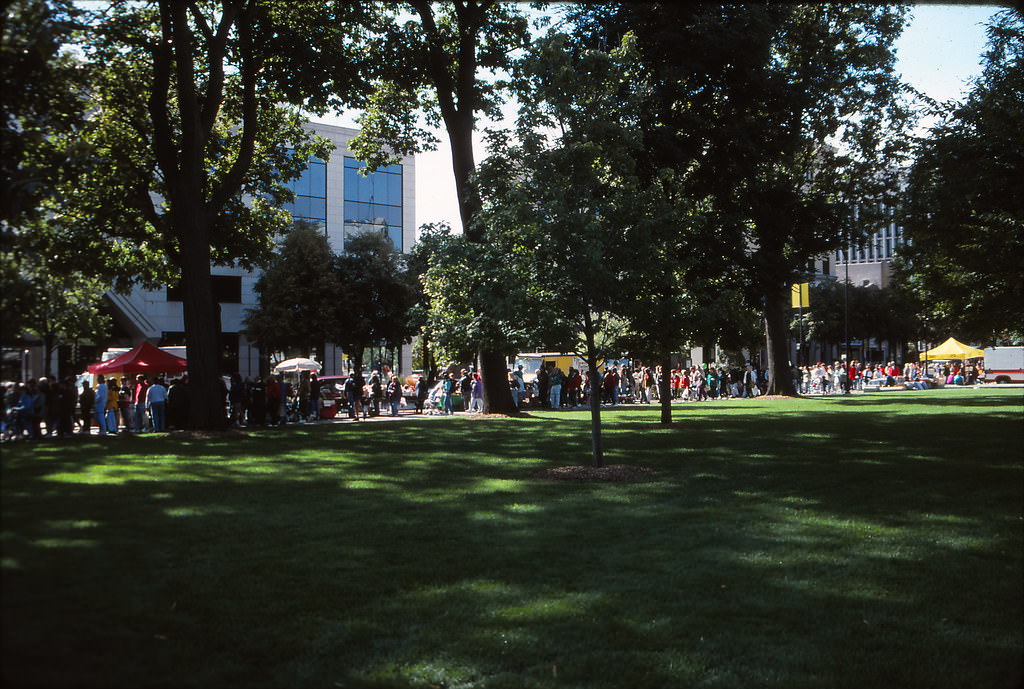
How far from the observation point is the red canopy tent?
1179 inches

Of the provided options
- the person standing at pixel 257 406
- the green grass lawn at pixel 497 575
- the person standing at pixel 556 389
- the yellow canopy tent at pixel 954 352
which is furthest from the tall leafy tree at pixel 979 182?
the yellow canopy tent at pixel 954 352

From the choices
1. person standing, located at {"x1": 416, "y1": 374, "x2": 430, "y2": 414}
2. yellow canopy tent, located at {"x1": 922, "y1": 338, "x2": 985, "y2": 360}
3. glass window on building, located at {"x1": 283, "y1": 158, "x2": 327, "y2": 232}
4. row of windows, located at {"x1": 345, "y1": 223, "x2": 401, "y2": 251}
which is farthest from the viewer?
yellow canopy tent, located at {"x1": 922, "y1": 338, "x2": 985, "y2": 360}

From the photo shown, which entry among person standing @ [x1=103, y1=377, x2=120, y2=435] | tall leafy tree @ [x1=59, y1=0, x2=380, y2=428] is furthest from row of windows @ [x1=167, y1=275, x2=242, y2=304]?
tall leafy tree @ [x1=59, y1=0, x2=380, y2=428]

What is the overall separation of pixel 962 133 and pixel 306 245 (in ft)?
151

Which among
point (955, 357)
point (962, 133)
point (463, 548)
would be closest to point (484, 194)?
point (463, 548)

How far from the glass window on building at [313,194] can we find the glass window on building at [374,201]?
187 centimetres

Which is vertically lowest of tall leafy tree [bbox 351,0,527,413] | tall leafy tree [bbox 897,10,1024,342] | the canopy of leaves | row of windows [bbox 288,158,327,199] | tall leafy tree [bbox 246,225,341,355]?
the canopy of leaves

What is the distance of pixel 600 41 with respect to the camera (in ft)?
45.5

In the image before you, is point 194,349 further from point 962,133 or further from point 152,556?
point 152,556

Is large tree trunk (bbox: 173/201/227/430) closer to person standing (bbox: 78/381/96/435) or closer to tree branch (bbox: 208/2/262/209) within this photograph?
tree branch (bbox: 208/2/262/209)

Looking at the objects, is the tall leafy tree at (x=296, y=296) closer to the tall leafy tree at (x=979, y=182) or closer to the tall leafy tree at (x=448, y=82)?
the tall leafy tree at (x=448, y=82)

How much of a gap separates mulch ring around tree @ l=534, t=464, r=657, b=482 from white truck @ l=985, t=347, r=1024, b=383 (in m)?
69.8

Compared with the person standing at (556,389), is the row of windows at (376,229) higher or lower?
higher

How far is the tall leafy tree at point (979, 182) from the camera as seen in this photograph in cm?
540
